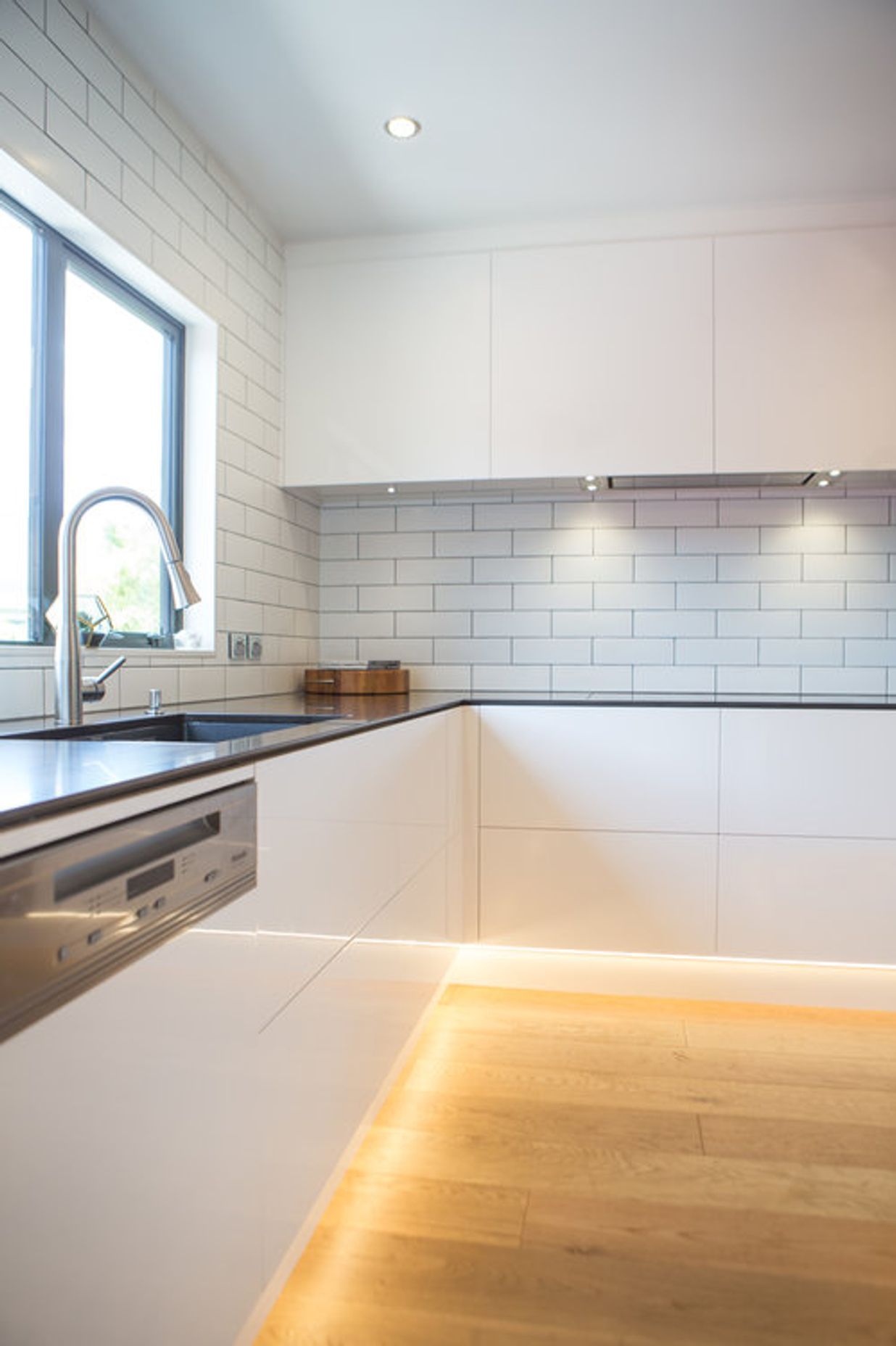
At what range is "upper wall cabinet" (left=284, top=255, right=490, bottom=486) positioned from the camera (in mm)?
3166

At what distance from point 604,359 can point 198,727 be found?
6.01 ft

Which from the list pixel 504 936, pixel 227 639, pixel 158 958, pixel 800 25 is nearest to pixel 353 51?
pixel 800 25

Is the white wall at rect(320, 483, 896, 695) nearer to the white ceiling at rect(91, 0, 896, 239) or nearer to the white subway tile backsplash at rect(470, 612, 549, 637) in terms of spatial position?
the white subway tile backsplash at rect(470, 612, 549, 637)

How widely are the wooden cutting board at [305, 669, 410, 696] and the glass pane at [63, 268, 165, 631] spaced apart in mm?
694

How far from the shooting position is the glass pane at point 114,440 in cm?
231

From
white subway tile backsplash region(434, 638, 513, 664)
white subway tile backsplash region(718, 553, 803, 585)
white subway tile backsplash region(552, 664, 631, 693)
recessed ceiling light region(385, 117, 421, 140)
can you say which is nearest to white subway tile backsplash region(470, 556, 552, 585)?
white subway tile backsplash region(434, 638, 513, 664)

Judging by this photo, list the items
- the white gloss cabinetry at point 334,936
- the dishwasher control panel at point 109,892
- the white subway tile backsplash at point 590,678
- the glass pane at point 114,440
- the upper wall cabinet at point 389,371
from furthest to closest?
the white subway tile backsplash at point 590,678 → the upper wall cabinet at point 389,371 → the glass pane at point 114,440 → the white gloss cabinetry at point 334,936 → the dishwasher control panel at point 109,892

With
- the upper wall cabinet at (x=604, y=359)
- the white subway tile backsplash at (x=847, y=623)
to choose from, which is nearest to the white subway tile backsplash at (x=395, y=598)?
the upper wall cabinet at (x=604, y=359)

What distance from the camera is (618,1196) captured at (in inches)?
69.1

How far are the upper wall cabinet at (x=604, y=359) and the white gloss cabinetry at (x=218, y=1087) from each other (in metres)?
1.46

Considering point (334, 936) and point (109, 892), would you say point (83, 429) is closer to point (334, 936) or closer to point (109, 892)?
point (334, 936)

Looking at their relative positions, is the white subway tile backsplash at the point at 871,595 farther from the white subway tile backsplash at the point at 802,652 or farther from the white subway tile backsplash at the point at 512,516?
the white subway tile backsplash at the point at 512,516

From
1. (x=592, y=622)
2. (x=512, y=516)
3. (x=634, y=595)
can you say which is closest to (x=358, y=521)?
(x=512, y=516)

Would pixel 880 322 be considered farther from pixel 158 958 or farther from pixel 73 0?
pixel 158 958
